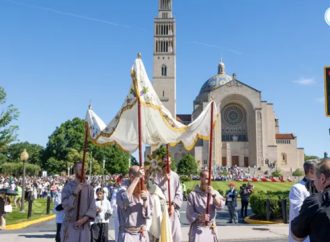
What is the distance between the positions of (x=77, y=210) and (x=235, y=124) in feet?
261

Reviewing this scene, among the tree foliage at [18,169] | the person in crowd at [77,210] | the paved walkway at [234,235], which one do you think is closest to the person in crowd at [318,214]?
the person in crowd at [77,210]

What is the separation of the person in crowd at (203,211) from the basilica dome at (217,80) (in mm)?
97214

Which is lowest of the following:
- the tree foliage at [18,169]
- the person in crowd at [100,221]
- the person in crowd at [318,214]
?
the person in crowd at [100,221]

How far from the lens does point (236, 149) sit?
273ft

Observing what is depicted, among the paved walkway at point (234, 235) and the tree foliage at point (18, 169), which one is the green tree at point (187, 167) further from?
the paved walkway at point (234, 235)

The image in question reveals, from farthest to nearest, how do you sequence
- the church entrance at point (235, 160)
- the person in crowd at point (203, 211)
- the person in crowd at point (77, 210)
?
the church entrance at point (235, 160), the person in crowd at point (203, 211), the person in crowd at point (77, 210)

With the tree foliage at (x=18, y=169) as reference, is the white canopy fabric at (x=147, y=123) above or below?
below

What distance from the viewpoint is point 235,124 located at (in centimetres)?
8431

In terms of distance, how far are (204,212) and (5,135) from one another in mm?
22824

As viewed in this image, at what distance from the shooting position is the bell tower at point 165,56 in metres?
86.1

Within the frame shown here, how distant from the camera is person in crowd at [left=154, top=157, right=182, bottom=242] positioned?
8250 mm

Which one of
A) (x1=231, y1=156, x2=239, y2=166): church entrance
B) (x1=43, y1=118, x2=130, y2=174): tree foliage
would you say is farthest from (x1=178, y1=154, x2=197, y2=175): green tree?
(x1=231, y1=156, x2=239, y2=166): church entrance

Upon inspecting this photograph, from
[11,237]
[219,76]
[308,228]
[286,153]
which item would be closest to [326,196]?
[308,228]

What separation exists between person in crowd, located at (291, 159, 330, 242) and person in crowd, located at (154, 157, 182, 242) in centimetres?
491
